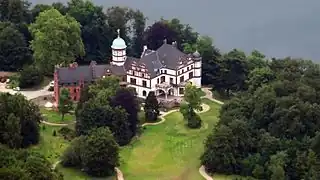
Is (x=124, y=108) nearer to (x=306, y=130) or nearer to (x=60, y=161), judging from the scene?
(x=60, y=161)

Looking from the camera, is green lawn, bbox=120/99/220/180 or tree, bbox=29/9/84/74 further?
tree, bbox=29/9/84/74

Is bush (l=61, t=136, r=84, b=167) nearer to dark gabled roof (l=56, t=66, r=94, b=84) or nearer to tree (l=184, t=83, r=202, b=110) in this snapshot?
tree (l=184, t=83, r=202, b=110)

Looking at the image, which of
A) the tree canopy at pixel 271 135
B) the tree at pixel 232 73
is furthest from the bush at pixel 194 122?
the tree at pixel 232 73

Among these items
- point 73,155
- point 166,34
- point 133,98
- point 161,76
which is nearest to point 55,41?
point 161,76

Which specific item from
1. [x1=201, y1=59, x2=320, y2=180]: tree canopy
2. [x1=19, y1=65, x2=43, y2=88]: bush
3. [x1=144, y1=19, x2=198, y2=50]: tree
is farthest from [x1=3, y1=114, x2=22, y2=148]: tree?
[x1=144, y1=19, x2=198, y2=50]: tree

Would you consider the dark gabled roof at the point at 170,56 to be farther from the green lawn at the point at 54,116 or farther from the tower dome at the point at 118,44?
the green lawn at the point at 54,116
